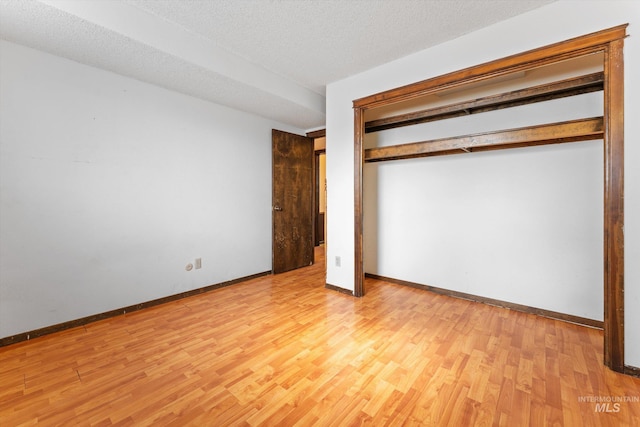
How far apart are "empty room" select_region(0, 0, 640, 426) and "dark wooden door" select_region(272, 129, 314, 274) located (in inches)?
23.9

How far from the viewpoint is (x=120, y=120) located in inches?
107

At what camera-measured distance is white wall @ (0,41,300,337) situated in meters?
2.19

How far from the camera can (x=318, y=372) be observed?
1.78 m

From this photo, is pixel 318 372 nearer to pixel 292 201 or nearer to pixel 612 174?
pixel 612 174

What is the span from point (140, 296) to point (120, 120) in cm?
184

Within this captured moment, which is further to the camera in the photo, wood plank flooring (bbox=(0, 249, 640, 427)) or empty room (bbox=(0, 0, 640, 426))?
empty room (bbox=(0, 0, 640, 426))

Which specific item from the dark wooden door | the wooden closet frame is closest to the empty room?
the wooden closet frame

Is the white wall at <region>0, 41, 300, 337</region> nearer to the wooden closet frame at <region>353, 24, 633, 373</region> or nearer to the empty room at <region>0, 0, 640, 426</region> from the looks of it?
the empty room at <region>0, 0, 640, 426</region>

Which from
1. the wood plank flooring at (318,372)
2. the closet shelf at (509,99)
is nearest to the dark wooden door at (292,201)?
the closet shelf at (509,99)

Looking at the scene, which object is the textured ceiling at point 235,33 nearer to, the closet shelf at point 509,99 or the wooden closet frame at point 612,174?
the wooden closet frame at point 612,174

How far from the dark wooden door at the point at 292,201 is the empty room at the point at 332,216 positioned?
61cm

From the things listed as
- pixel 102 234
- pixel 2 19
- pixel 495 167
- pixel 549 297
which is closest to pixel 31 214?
pixel 102 234

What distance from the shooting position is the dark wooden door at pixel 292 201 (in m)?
4.29

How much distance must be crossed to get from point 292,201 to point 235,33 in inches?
100
